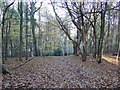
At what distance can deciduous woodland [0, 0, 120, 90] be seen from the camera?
3.39m

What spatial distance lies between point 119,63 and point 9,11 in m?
2.69

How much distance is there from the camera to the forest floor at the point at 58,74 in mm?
3139

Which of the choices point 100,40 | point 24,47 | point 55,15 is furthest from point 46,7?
point 100,40

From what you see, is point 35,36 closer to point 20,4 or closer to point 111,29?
point 20,4

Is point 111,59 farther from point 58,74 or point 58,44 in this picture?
point 58,74

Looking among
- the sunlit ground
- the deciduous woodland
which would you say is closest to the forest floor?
the deciduous woodland

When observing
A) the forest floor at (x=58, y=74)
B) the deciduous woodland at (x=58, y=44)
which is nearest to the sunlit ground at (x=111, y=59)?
the deciduous woodland at (x=58, y=44)

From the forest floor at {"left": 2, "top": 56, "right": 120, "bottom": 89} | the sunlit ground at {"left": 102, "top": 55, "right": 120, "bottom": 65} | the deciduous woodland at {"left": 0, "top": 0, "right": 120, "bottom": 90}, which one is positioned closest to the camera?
the forest floor at {"left": 2, "top": 56, "right": 120, "bottom": 89}

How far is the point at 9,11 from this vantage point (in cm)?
376

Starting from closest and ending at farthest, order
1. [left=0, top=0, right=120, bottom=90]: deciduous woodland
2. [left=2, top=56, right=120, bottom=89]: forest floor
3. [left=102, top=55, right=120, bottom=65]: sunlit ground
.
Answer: [left=2, top=56, right=120, bottom=89]: forest floor < [left=0, top=0, right=120, bottom=90]: deciduous woodland < [left=102, top=55, right=120, bottom=65]: sunlit ground

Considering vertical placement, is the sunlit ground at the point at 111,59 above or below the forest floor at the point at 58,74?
above

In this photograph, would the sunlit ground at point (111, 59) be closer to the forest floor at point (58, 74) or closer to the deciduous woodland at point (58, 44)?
the deciduous woodland at point (58, 44)

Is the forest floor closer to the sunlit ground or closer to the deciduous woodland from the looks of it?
the deciduous woodland

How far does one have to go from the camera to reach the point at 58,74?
362 cm
